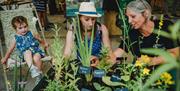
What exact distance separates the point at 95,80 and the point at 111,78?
0.19m

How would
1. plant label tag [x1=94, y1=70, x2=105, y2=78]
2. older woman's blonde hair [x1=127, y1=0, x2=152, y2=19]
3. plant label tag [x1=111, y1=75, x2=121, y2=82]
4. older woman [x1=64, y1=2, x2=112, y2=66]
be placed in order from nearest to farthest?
plant label tag [x1=111, y1=75, x2=121, y2=82] < plant label tag [x1=94, y1=70, x2=105, y2=78] < older woman's blonde hair [x1=127, y1=0, x2=152, y2=19] < older woman [x1=64, y1=2, x2=112, y2=66]

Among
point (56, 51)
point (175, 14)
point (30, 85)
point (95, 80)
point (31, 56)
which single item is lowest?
point (175, 14)

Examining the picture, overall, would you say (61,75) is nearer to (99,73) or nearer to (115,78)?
(99,73)

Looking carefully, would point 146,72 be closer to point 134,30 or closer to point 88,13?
point 134,30

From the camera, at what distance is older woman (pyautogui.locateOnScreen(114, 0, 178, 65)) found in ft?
9.46

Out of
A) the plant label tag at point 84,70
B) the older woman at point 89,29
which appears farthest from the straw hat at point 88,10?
the plant label tag at point 84,70

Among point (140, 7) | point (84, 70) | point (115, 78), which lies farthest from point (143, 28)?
point (115, 78)

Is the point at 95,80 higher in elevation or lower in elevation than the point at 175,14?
higher

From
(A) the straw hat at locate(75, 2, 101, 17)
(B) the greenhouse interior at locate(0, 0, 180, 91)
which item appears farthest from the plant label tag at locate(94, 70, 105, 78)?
(A) the straw hat at locate(75, 2, 101, 17)

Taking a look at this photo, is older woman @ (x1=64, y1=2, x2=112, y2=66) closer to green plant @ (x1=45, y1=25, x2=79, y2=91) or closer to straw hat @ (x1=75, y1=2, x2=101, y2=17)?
straw hat @ (x1=75, y1=2, x2=101, y2=17)

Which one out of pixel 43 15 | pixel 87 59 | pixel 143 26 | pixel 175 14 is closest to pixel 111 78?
pixel 87 59

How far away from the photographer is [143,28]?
9.91 feet

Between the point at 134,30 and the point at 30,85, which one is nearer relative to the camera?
the point at 134,30

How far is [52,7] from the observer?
11.2m
